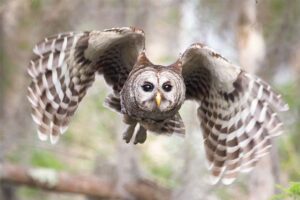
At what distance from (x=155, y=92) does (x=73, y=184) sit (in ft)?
11.0

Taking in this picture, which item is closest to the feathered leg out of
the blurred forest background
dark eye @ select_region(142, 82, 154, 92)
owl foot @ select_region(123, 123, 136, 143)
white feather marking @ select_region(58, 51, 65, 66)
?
owl foot @ select_region(123, 123, 136, 143)

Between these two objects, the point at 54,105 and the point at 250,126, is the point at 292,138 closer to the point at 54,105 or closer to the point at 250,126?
the point at 250,126

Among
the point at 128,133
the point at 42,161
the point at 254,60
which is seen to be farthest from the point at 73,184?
the point at 128,133

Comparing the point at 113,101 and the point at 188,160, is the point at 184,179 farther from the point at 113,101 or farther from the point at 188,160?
the point at 113,101

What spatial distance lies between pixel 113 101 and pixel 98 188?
281 cm

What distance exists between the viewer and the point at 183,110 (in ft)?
38.4

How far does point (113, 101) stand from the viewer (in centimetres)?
758

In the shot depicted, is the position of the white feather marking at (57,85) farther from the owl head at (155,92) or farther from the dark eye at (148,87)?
the dark eye at (148,87)

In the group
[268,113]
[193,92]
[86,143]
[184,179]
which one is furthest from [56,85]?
[86,143]

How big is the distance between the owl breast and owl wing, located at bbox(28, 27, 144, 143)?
34 cm

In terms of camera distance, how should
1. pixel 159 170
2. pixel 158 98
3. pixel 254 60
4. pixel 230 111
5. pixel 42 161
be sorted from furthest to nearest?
1. pixel 159 170
2. pixel 42 161
3. pixel 254 60
4. pixel 230 111
5. pixel 158 98

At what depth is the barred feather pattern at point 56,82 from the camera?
23.6ft

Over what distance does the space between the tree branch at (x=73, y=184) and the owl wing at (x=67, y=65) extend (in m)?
2.64

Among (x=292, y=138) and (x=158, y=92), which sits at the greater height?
(x=292, y=138)
